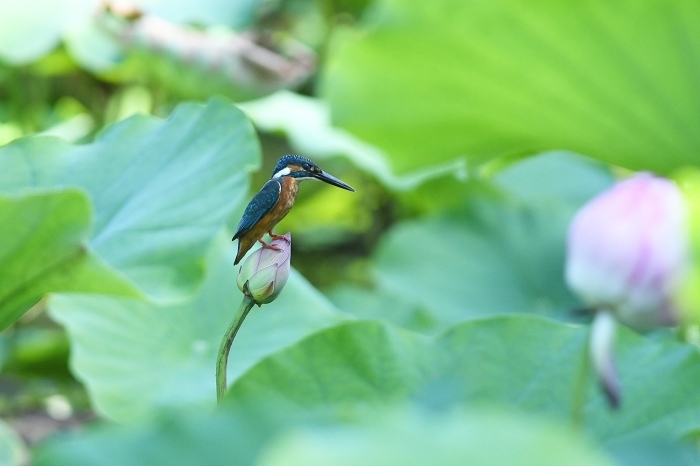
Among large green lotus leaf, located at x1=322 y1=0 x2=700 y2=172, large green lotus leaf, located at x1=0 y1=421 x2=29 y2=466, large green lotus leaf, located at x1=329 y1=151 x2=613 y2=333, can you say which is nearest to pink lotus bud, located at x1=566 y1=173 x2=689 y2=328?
large green lotus leaf, located at x1=322 y1=0 x2=700 y2=172

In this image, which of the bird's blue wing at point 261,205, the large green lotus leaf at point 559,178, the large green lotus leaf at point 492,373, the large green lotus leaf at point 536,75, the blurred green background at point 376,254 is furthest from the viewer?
the large green lotus leaf at point 559,178

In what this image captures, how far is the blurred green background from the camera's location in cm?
40

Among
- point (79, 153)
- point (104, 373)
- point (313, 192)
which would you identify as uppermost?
point (79, 153)

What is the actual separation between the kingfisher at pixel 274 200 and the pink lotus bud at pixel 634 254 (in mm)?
153

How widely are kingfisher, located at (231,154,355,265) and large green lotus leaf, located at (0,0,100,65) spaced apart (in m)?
1.20

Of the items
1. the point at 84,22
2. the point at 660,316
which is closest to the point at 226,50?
the point at 84,22

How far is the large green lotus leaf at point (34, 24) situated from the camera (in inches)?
61.6

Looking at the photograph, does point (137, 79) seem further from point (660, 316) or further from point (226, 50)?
point (660, 316)

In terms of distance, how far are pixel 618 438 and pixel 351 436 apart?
1.18 ft

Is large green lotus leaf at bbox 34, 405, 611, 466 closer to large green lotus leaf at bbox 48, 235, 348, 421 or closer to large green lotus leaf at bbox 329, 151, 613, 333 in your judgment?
large green lotus leaf at bbox 48, 235, 348, 421

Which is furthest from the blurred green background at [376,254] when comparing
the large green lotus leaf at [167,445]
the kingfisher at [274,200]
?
the kingfisher at [274,200]

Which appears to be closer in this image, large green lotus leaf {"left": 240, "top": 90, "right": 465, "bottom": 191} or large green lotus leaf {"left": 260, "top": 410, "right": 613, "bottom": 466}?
large green lotus leaf {"left": 260, "top": 410, "right": 613, "bottom": 466}

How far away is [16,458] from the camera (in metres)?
1.16

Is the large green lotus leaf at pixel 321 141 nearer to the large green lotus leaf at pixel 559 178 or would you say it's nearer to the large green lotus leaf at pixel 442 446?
the large green lotus leaf at pixel 559 178
